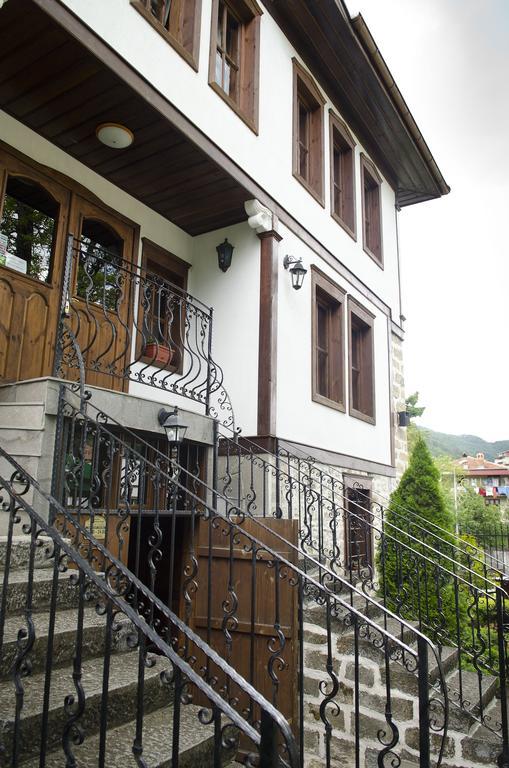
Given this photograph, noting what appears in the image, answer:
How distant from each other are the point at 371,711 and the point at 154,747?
2785 millimetres

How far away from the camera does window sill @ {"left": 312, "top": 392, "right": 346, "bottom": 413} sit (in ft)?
24.1

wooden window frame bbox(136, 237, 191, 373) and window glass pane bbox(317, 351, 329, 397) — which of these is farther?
window glass pane bbox(317, 351, 329, 397)

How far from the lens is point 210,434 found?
570cm

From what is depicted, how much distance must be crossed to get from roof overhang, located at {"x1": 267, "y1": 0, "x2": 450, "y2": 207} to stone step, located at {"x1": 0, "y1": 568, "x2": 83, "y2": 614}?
7.22m

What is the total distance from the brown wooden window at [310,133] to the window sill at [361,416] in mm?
3092

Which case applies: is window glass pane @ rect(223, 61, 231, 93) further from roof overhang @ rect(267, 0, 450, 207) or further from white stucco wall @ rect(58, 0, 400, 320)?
roof overhang @ rect(267, 0, 450, 207)

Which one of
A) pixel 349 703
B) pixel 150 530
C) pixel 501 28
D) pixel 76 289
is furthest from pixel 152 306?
pixel 501 28

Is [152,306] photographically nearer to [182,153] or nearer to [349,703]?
[182,153]

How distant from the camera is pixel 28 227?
18.3ft

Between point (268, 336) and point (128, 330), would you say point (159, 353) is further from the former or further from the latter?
point (268, 336)

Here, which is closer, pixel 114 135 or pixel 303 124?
pixel 114 135

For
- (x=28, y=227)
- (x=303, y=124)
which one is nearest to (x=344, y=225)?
(x=303, y=124)

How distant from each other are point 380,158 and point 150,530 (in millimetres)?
8144

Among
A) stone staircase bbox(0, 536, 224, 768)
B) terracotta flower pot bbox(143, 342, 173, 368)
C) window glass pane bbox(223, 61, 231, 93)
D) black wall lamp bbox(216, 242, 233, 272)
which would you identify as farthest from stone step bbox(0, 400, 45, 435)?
window glass pane bbox(223, 61, 231, 93)
